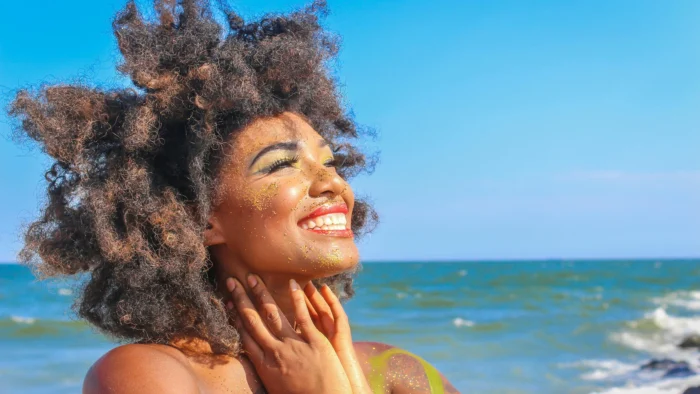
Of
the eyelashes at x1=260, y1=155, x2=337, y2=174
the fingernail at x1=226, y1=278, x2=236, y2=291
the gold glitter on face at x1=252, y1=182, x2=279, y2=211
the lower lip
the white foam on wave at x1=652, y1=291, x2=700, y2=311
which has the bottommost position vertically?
the white foam on wave at x1=652, y1=291, x2=700, y2=311

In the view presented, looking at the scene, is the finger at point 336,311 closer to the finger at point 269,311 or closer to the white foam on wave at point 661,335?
the finger at point 269,311

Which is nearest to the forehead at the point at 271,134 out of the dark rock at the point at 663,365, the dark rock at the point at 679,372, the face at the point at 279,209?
the face at the point at 279,209

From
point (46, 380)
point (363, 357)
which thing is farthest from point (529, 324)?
point (363, 357)

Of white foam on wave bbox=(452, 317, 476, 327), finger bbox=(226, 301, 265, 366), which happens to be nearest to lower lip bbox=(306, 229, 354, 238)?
finger bbox=(226, 301, 265, 366)

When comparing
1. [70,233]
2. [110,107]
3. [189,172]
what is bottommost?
[70,233]

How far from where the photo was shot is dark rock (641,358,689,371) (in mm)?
11445

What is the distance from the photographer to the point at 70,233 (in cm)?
314

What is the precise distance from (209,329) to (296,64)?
1.24 meters

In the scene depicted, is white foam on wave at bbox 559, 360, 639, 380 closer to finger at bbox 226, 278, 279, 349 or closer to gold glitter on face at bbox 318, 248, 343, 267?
gold glitter on face at bbox 318, 248, 343, 267

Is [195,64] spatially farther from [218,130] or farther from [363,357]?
[363,357]

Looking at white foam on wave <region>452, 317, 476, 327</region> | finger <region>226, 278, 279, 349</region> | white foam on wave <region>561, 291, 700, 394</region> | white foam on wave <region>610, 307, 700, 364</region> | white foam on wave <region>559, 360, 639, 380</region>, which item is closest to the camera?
finger <region>226, 278, 279, 349</region>

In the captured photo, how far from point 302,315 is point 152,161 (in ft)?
3.13

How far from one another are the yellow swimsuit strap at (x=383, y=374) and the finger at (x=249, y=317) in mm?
713

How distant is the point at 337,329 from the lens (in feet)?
9.87
